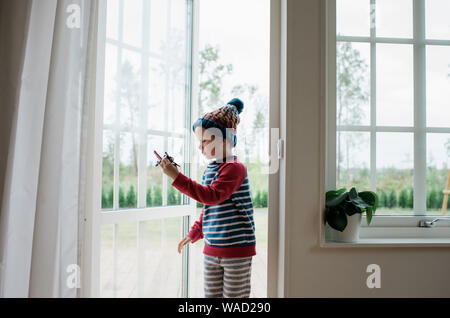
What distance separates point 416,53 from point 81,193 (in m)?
1.66

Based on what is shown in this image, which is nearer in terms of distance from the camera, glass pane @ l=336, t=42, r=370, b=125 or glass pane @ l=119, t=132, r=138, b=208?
glass pane @ l=119, t=132, r=138, b=208

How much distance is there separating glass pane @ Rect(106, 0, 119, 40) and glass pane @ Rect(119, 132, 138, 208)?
0.42 m

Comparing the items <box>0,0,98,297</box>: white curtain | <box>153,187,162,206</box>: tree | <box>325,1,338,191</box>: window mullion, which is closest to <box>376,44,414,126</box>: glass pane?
<box>325,1,338,191</box>: window mullion

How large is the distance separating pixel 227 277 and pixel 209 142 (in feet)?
1.76

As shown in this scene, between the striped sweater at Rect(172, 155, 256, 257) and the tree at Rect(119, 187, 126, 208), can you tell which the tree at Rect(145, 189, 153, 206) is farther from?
the striped sweater at Rect(172, 155, 256, 257)

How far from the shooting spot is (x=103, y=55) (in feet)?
4.03

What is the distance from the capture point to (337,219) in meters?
1.22

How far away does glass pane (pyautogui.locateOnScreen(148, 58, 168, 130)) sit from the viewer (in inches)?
56.4

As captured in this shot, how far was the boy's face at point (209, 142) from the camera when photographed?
122 cm

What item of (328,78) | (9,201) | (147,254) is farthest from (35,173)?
(328,78)

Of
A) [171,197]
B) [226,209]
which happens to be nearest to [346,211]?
[226,209]

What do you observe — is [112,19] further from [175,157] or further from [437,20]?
[437,20]

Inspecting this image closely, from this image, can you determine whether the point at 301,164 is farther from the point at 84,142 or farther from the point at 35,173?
the point at 35,173
